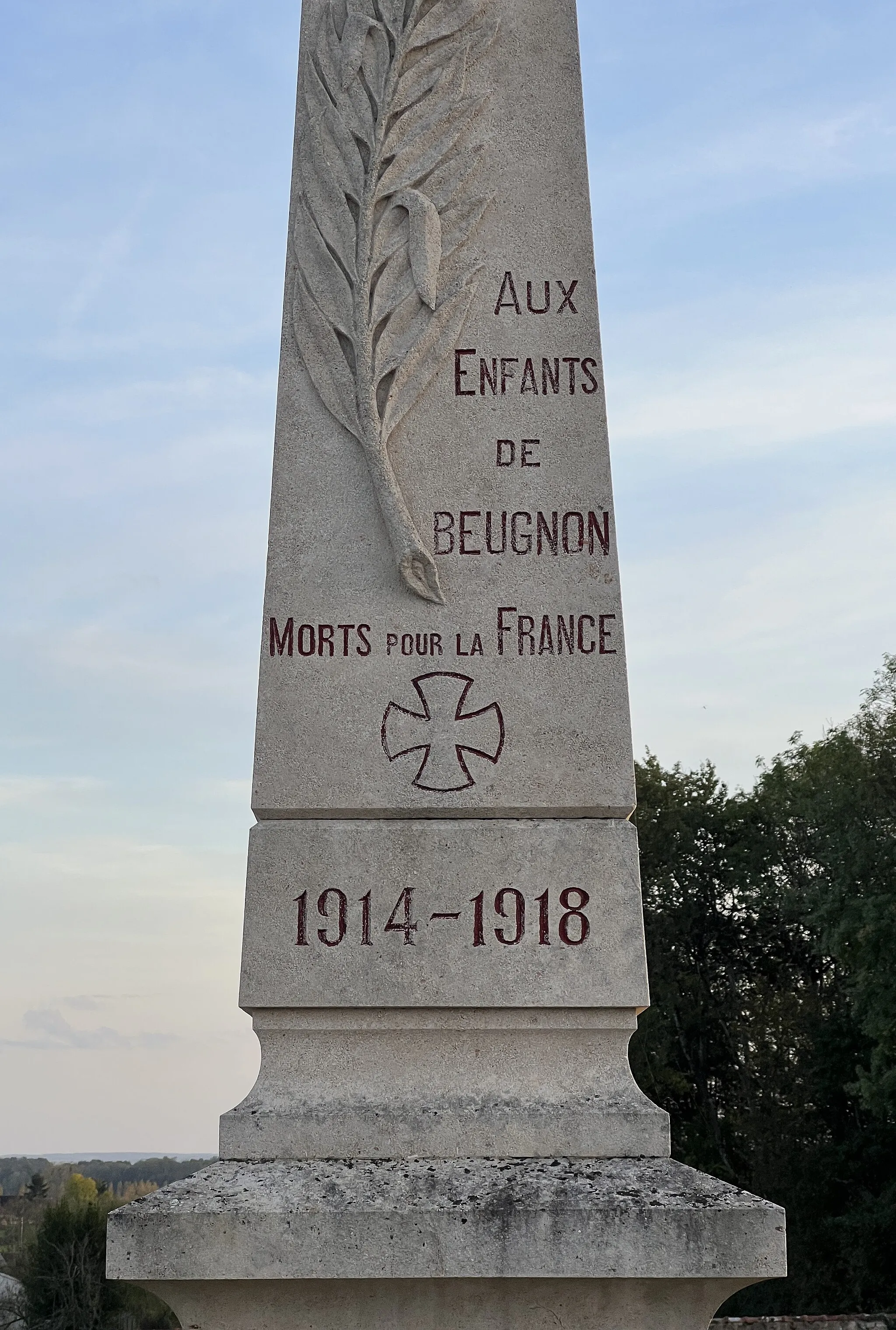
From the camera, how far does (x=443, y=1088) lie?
528 cm

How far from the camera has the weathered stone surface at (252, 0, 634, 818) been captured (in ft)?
18.4

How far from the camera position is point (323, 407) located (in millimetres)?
6008

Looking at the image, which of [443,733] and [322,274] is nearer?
[443,733]

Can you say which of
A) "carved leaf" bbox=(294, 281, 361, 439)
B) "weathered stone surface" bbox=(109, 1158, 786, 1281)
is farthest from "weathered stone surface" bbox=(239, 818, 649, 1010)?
"carved leaf" bbox=(294, 281, 361, 439)

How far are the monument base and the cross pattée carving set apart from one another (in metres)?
1.42

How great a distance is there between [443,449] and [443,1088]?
2.40 m

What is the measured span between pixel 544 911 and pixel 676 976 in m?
34.0

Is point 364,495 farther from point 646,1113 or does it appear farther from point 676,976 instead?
point 676,976

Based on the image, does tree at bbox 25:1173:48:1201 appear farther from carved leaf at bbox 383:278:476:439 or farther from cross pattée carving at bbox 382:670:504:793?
carved leaf at bbox 383:278:476:439

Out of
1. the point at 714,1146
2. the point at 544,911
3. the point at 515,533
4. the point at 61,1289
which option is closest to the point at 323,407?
the point at 515,533

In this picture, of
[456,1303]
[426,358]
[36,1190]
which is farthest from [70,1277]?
[426,358]

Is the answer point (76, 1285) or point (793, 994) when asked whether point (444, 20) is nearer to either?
point (793, 994)

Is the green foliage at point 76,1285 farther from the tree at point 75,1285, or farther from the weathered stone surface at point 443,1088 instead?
the weathered stone surface at point 443,1088

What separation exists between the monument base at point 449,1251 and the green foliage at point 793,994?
26.3 meters
